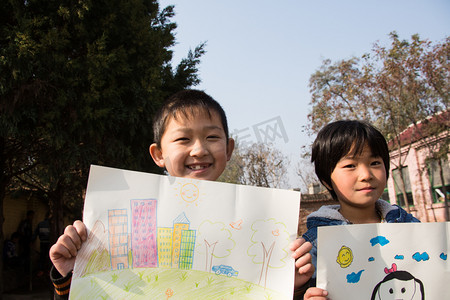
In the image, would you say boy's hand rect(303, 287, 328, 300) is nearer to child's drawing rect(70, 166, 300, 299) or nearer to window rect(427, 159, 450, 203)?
child's drawing rect(70, 166, 300, 299)

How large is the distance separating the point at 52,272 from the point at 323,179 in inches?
48.0

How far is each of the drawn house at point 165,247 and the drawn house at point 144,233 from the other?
2cm

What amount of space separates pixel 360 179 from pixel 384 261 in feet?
1.21

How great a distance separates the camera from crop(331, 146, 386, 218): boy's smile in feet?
4.68

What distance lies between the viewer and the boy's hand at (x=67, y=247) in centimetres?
111

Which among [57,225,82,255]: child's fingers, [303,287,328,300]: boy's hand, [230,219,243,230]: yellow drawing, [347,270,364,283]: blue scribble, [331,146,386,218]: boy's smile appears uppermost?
[331,146,386,218]: boy's smile

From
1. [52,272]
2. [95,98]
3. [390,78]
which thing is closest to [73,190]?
[95,98]

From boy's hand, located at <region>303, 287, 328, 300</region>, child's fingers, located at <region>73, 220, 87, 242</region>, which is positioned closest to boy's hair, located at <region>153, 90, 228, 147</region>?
child's fingers, located at <region>73, 220, 87, 242</region>

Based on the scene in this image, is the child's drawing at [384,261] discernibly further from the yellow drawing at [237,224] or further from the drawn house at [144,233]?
the drawn house at [144,233]

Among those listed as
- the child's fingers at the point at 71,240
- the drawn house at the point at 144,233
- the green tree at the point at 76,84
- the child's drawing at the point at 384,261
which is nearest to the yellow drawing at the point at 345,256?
the child's drawing at the point at 384,261

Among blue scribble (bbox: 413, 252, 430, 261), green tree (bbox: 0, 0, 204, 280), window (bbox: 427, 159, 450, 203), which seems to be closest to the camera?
blue scribble (bbox: 413, 252, 430, 261)

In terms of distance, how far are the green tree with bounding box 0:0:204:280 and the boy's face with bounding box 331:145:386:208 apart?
15.5 feet

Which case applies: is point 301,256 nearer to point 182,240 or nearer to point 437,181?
point 182,240

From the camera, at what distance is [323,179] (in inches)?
66.2
